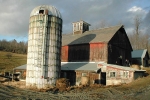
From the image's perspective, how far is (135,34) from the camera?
211 ft

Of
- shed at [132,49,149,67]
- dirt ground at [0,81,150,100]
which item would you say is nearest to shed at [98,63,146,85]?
dirt ground at [0,81,150,100]

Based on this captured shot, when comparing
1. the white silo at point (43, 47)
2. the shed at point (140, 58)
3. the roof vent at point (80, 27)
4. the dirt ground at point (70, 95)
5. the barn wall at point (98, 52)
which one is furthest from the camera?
the shed at point (140, 58)

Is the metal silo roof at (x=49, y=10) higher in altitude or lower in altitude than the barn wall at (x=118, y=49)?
higher

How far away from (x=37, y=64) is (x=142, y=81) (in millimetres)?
13510

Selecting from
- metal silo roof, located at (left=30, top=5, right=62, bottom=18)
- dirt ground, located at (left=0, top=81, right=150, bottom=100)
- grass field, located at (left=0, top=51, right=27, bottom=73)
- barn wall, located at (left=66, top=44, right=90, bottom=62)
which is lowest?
dirt ground, located at (left=0, top=81, right=150, bottom=100)

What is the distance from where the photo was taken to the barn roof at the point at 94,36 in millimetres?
31409

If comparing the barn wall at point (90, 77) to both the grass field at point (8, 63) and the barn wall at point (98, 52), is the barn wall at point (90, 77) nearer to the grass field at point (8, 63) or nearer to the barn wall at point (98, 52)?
the barn wall at point (98, 52)

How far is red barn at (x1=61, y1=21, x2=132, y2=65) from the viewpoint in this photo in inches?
1198

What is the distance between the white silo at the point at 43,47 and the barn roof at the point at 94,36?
29.0 feet

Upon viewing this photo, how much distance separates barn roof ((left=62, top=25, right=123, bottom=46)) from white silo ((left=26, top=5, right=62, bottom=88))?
8.85 meters

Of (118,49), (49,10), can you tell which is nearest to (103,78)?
(118,49)

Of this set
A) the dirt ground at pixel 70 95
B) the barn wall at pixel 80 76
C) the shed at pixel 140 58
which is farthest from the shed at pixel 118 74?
the shed at pixel 140 58

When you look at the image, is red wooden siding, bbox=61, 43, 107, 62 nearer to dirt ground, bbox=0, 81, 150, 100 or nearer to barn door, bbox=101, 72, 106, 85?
barn door, bbox=101, 72, 106, 85

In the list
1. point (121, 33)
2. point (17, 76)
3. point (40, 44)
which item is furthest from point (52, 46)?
point (121, 33)
